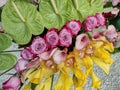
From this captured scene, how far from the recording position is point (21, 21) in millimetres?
512

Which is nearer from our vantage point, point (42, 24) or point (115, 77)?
point (42, 24)

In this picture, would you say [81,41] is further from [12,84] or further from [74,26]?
[12,84]

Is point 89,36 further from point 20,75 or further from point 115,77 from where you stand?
point 115,77

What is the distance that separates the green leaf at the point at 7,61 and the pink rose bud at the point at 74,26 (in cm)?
11

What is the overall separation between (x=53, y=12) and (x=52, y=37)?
0.05 meters

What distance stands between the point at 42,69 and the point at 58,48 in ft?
0.15

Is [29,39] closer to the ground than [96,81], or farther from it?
farther from it

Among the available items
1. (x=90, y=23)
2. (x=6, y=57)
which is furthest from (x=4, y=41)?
(x=90, y=23)

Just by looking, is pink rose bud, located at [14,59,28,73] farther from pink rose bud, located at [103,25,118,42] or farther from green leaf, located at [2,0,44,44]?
pink rose bud, located at [103,25,118,42]

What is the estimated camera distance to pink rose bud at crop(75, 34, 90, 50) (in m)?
0.50

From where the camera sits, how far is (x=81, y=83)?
516mm

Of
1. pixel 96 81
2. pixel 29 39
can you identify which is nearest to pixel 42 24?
pixel 29 39

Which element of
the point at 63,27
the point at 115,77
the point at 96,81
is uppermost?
the point at 63,27

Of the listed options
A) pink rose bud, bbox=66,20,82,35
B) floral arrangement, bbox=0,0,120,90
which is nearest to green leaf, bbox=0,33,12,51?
floral arrangement, bbox=0,0,120,90
